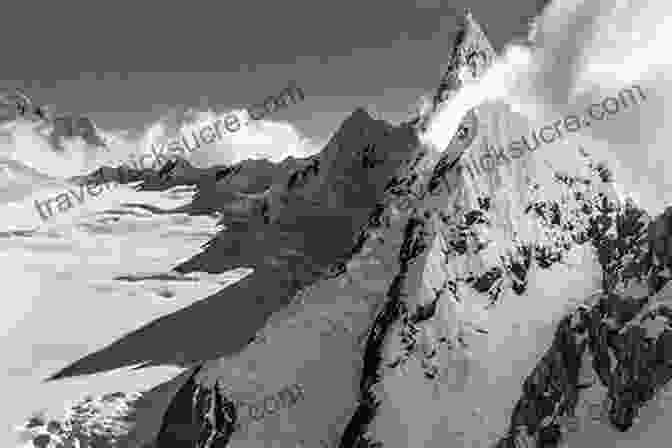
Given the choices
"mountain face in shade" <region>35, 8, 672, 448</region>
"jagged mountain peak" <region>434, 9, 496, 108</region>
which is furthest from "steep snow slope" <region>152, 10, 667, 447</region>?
"jagged mountain peak" <region>434, 9, 496, 108</region>

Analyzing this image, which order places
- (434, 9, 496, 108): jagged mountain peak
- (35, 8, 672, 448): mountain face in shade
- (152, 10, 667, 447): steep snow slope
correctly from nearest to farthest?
(35, 8, 672, 448): mountain face in shade < (152, 10, 667, 447): steep snow slope < (434, 9, 496, 108): jagged mountain peak

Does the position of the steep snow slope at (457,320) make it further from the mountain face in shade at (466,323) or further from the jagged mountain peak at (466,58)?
the jagged mountain peak at (466,58)

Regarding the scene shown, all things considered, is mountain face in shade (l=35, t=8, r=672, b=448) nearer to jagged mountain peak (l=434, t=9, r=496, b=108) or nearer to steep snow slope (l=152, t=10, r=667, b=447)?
steep snow slope (l=152, t=10, r=667, b=447)

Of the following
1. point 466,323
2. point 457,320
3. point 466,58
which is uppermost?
point 466,58

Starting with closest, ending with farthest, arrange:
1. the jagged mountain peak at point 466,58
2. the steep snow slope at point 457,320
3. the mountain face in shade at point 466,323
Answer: the mountain face in shade at point 466,323, the steep snow slope at point 457,320, the jagged mountain peak at point 466,58

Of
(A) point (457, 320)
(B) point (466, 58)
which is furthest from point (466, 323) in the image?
(B) point (466, 58)

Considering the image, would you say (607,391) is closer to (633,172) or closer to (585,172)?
(585,172)

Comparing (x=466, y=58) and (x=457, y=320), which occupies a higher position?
(x=466, y=58)

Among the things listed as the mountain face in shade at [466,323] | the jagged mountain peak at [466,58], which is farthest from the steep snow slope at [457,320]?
the jagged mountain peak at [466,58]

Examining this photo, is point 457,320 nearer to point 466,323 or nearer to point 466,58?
point 466,323

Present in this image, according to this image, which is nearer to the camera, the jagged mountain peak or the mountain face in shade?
the mountain face in shade

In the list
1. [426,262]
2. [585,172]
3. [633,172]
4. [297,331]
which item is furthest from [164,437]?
[633,172]
